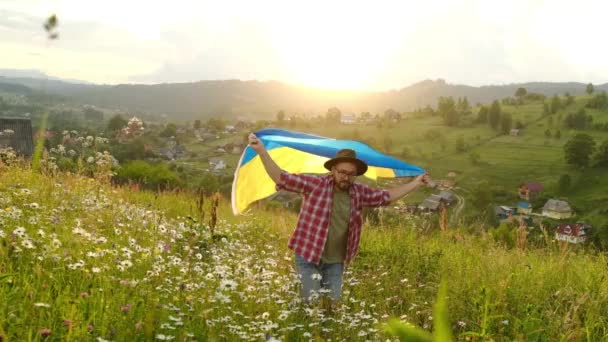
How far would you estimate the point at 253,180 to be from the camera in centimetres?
748

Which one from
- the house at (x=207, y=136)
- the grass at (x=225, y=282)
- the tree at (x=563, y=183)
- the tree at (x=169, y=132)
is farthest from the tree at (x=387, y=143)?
the grass at (x=225, y=282)

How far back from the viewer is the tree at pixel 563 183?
12238 centimetres

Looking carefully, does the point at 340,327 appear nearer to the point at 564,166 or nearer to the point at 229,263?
the point at 229,263

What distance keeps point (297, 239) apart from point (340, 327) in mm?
1448

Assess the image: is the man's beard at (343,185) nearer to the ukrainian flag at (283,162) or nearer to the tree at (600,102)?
the ukrainian flag at (283,162)

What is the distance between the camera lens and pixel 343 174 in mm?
5727

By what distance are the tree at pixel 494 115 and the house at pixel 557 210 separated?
49.5 meters

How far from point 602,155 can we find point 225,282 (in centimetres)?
14468

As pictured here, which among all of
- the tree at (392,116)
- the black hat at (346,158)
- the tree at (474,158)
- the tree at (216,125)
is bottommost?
the tree at (474,158)

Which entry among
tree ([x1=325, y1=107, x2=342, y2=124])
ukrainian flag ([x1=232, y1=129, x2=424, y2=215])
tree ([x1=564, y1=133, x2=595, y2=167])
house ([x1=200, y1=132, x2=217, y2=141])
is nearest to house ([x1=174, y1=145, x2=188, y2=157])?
house ([x1=200, y1=132, x2=217, y2=141])

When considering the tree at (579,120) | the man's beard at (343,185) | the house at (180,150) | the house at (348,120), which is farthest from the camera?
the house at (348,120)

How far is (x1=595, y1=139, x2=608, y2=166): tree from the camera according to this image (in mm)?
126438

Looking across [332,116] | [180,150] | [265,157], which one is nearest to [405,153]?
[332,116]

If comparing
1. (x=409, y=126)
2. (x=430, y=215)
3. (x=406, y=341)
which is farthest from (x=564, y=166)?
(x=406, y=341)
